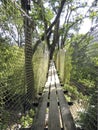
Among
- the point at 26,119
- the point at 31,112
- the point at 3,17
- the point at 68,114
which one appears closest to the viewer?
the point at 3,17

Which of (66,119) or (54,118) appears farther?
(54,118)

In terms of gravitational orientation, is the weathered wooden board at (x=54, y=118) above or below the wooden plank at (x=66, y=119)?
below

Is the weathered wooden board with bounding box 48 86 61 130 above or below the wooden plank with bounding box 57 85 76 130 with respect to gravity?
below

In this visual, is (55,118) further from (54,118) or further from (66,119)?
(66,119)

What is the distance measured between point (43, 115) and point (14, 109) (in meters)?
0.51

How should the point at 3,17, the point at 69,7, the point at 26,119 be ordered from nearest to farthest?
1. the point at 3,17
2. the point at 26,119
3. the point at 69,7

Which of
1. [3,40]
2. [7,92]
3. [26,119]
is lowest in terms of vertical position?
[26,119]

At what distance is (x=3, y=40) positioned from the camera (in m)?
1.77

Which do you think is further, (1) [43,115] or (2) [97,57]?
(1) [43,115]

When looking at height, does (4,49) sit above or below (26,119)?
above

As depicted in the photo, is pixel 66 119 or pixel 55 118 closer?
pixel 66 119

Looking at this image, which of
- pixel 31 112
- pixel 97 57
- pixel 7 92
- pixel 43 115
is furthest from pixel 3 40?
pixel 31 112

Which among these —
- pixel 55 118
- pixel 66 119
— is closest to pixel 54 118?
pixel 55 118

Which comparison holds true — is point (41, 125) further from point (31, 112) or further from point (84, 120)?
point (31, 112)
